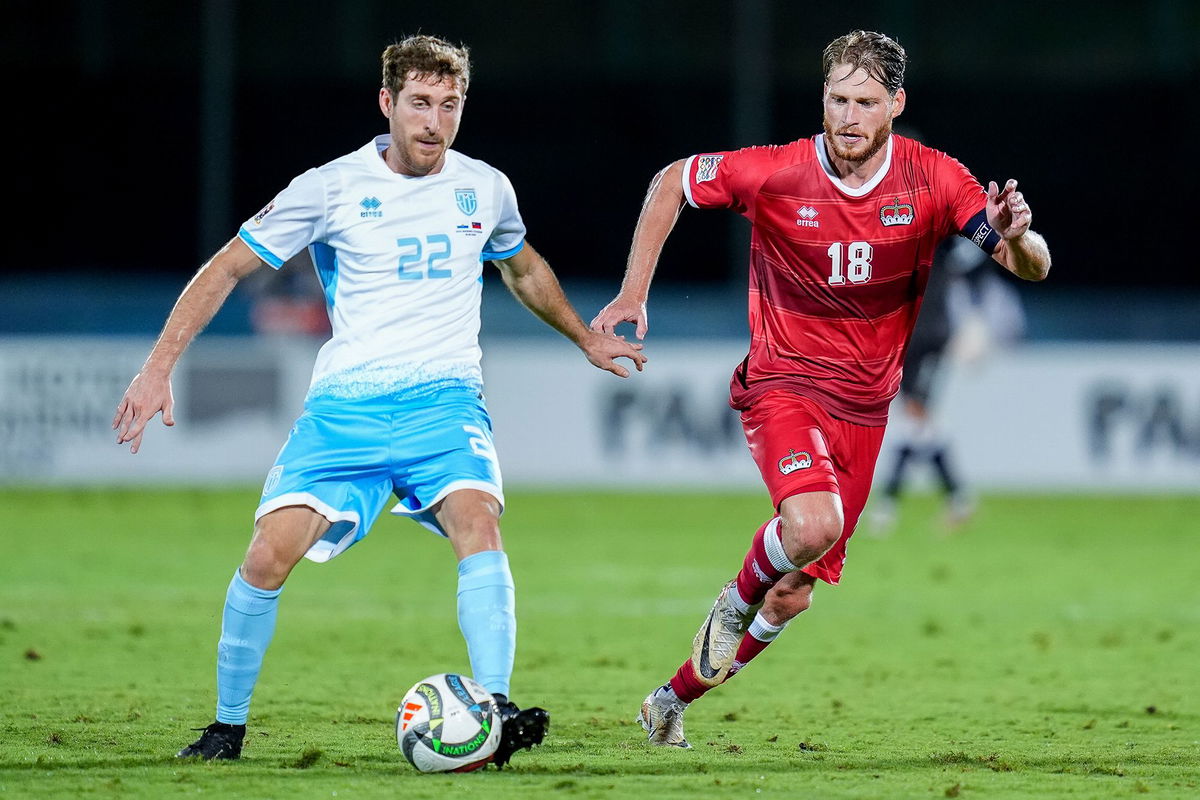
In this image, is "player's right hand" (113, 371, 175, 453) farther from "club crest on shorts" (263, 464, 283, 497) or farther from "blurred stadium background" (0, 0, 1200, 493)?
"blurred stadium background" (0, 0, 1200, 493)

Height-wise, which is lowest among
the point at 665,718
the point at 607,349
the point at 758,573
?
the point at 665,718

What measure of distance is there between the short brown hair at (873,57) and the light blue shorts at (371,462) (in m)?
1.73

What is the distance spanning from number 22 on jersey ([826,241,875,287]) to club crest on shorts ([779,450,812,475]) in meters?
0.63

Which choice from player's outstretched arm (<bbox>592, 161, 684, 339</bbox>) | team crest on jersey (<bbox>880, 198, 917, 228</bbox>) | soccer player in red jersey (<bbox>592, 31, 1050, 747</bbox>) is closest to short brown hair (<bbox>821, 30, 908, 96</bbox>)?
soccer player in red jersey (<bbox>592, 31, 1050, 747</bbox>)

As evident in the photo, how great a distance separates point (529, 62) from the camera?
86.9 ft

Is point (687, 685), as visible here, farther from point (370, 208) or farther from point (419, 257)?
point (370, 208)

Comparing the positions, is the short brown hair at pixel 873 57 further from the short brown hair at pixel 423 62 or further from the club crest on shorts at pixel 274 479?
the club crest on shorts at pixel 274 479

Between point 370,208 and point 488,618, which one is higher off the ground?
point 370,208

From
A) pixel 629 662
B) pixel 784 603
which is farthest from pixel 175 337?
pixel 629 662

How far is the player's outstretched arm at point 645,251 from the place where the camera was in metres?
5.46

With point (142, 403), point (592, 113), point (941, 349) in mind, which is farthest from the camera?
point (592, 113)

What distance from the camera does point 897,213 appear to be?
226 inches

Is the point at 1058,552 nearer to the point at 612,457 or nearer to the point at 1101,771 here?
the point at 612,457

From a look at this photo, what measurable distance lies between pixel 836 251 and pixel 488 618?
1758 millimetres
